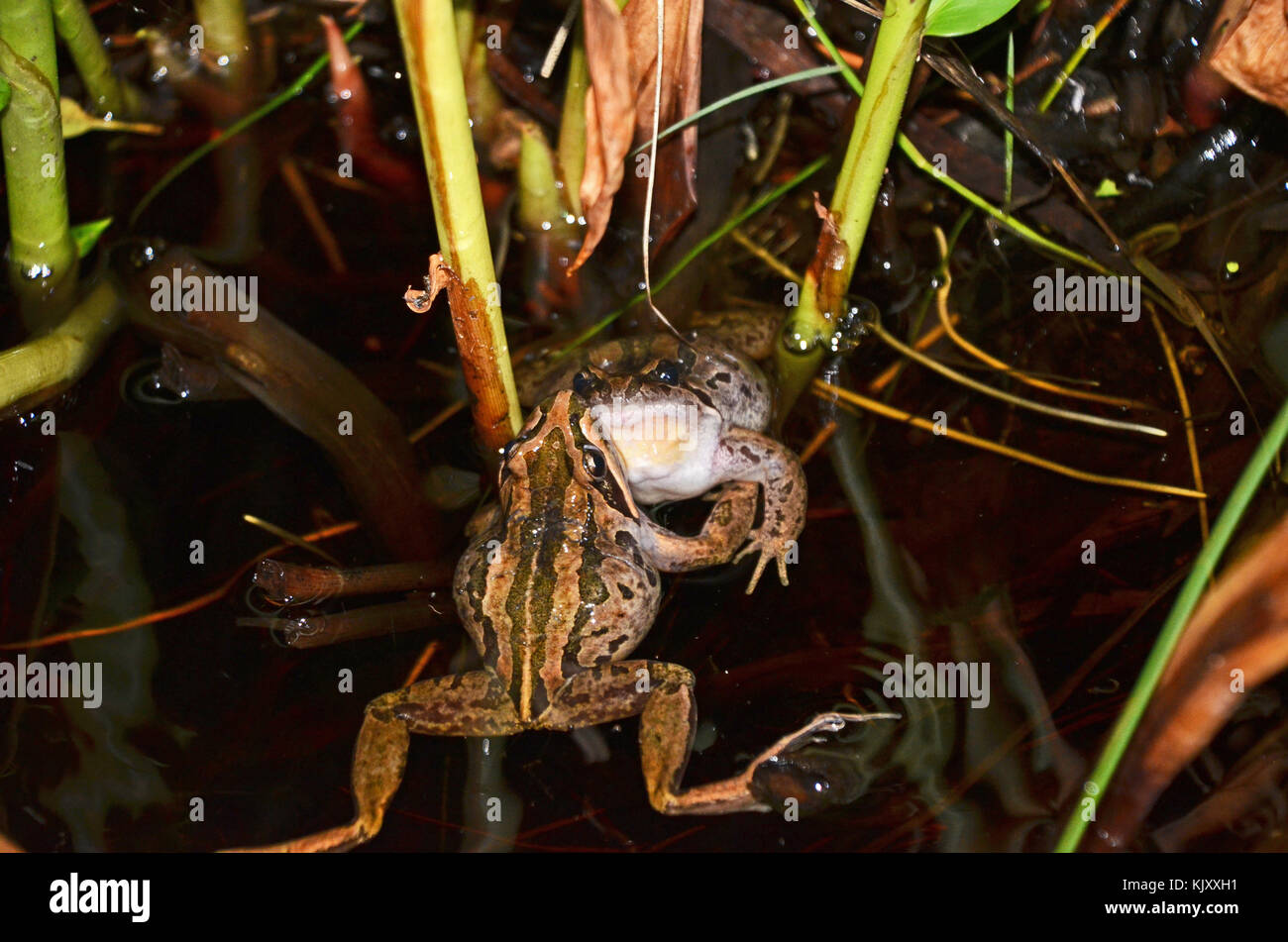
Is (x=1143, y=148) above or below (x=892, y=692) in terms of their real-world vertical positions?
above

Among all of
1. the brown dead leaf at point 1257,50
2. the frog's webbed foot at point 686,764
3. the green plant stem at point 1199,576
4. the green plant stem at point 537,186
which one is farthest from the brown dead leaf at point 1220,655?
the green plant stem at point 537,186

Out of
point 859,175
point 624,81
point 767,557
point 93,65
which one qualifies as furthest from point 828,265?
point 93,65

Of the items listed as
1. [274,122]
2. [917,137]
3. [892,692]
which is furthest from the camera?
[274,122]

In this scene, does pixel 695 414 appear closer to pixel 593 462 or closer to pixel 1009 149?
pixel 593 462

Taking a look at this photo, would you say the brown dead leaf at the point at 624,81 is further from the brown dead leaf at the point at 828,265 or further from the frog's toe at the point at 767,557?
the frog's toe at the point at 767,557

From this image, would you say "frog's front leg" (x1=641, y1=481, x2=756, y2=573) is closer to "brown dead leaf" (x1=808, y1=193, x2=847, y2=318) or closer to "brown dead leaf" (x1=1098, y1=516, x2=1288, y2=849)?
"brown dead leaf" (x1=808, y1=193, x2=847, y2=318)

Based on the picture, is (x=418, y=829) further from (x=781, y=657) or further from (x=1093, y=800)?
(x=1093, y=800)

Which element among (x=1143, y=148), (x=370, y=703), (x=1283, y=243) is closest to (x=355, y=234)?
(x=370, y=703)
